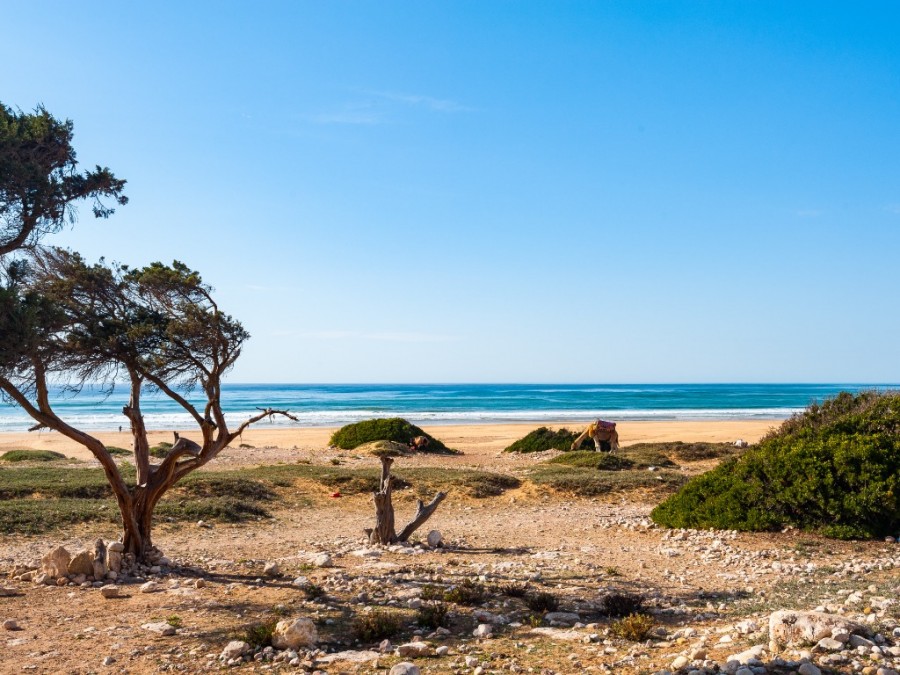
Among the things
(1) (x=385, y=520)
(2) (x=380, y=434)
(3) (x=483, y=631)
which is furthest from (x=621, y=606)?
(2) (x=380, y=434)

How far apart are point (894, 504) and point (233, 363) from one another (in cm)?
1163

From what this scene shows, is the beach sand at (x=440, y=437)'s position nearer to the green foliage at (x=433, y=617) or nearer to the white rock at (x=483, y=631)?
the green foliage at (x=433, y=617)

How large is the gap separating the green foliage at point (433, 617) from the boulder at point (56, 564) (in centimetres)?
551

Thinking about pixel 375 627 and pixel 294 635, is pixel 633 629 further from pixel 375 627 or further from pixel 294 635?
pixel 294 635

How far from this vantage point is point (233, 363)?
1138cm

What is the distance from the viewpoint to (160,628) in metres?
7.62

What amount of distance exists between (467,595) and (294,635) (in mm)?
2599

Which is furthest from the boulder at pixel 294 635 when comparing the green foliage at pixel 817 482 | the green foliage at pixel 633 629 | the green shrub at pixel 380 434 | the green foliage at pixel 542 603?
the green shrub at pixel 380 434

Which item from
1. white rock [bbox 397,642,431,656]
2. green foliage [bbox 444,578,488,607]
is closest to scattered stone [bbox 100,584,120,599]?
green foliage [bbox 444,578,488,607]

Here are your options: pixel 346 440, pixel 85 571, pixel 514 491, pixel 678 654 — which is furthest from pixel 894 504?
pixel 346 440

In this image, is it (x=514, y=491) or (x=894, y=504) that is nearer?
(x=894, y=504)

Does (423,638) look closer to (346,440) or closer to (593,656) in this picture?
(593,656)

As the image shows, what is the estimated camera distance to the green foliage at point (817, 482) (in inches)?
491

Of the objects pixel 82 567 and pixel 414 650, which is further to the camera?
pixel 82 567
